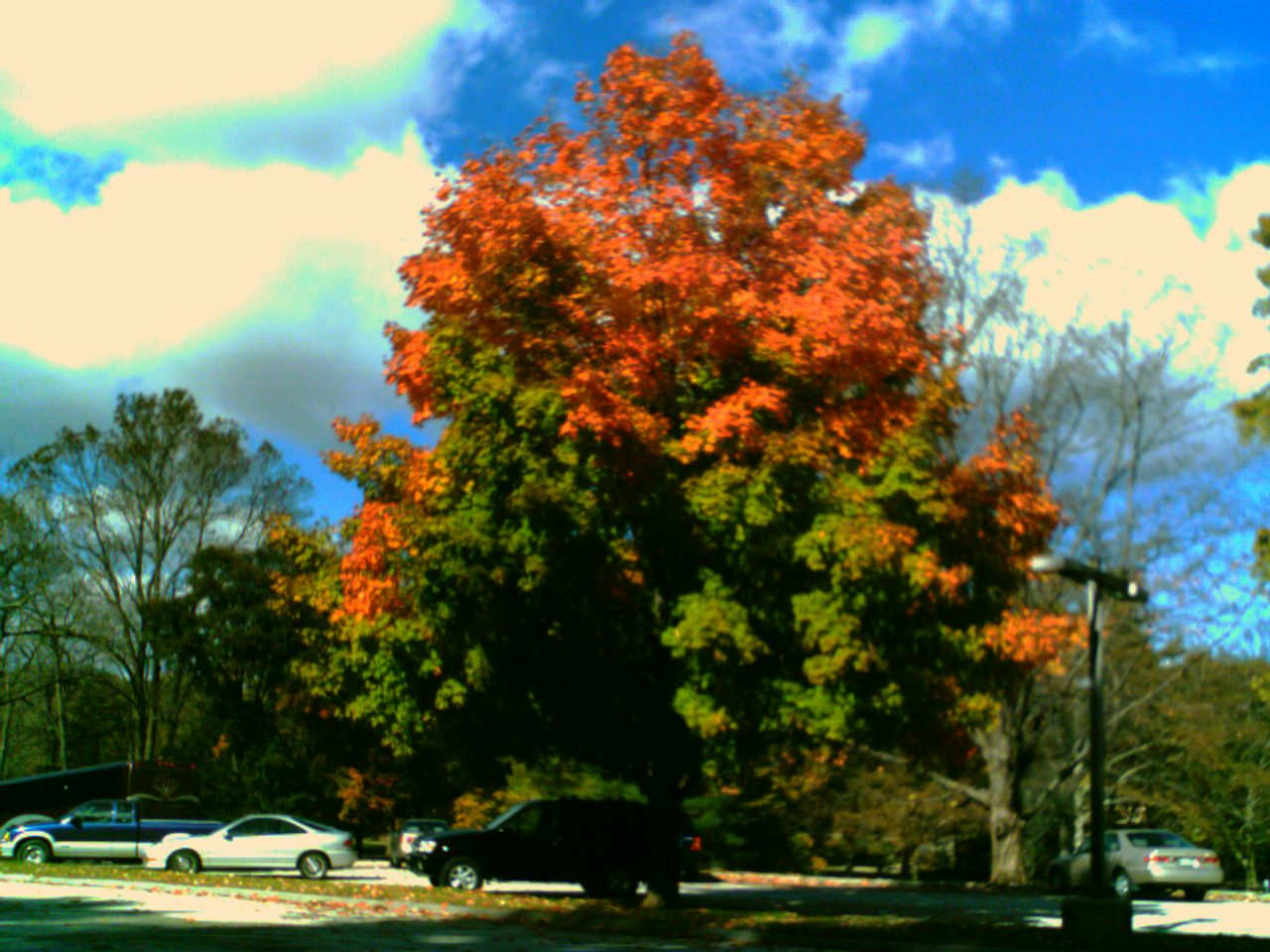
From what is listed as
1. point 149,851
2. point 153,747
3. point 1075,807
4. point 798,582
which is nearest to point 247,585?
point 153,747

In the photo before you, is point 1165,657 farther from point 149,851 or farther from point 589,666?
point 149,851

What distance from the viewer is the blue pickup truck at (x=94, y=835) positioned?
1415 inches

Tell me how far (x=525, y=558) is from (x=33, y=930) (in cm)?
709

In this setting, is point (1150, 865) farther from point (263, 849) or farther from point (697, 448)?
point (263, 849)

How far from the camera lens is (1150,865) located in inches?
1131

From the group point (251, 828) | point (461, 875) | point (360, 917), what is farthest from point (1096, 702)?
point (251, 828)

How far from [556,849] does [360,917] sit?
649cm

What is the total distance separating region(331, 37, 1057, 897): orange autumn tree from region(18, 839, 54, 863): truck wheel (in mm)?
22401

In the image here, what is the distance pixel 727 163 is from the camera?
1767 cm

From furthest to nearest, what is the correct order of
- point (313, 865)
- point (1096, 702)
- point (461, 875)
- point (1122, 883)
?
point (313, 865), point (1122, 883), point (461, 875), point (1096, 702)

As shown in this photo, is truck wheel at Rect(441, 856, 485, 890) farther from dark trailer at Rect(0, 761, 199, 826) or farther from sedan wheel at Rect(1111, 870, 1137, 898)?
dark trailer at Rect(0, 761, 199, 826)

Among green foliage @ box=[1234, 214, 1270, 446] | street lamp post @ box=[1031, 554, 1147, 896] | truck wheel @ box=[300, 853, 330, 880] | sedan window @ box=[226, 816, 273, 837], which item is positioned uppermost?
green foliage @ box=[1234, 214, 1270, 446]

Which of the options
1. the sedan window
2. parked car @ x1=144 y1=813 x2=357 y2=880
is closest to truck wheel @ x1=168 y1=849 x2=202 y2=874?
parked car @ x1=144 y1=813 x2=357 y2=880

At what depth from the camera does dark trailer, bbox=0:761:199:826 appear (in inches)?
1778
